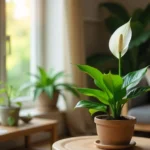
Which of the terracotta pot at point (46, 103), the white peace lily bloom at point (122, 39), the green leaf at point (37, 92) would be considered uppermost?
the white peace lily bloom at point (122, 39)

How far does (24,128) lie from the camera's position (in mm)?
2775

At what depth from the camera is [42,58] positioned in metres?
4.02

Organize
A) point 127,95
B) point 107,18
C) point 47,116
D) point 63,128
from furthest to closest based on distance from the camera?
point 107,18 < point 63,128 < point 47,116 < point 127,95

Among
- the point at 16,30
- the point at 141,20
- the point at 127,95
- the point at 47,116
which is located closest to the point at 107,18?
the point at 141,20

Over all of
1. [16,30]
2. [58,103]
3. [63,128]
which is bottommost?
[63,128]

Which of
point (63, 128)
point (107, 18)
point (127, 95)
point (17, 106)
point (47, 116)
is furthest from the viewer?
point (107, 18)

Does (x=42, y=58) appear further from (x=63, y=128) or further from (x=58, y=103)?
(x=63, y=128)

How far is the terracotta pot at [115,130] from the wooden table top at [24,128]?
901 millimetres

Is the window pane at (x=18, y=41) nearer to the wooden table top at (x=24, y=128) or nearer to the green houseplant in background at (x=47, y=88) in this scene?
the green houseplant in background at (x=47, y=88)

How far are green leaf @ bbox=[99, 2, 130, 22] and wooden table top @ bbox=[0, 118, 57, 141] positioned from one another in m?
1.71

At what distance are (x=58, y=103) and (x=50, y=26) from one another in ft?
2.61

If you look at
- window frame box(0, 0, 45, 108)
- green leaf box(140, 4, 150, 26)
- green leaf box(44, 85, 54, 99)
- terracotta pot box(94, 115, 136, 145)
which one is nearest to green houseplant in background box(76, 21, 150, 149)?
terracotta pot box(94, 115, 136, 145)

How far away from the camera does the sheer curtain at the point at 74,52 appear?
377cm

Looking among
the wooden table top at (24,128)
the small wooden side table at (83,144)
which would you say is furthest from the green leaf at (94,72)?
the wooden table top at (24,128)
